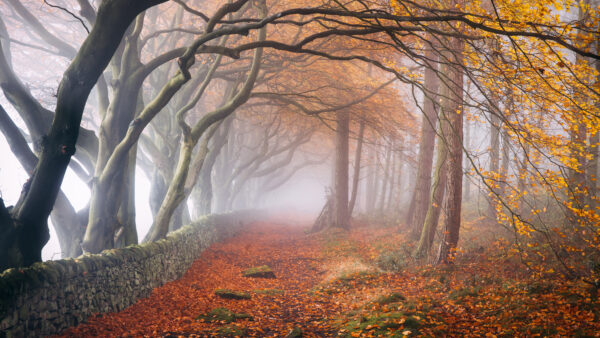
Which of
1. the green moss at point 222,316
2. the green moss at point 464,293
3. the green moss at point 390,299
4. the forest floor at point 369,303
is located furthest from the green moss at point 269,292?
the green moss at point 464,293

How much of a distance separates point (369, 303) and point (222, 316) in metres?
2.74

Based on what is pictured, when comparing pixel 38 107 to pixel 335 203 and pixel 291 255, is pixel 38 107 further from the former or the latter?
pixel 335 203

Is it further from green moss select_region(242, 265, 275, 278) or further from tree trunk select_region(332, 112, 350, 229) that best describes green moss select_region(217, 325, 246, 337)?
tree trunk select_region(332, 112, 350, 229)

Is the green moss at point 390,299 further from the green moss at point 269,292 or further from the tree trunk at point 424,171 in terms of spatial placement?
the tree trunk at point 424,171

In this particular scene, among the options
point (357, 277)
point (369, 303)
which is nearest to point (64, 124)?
point (369, 303)

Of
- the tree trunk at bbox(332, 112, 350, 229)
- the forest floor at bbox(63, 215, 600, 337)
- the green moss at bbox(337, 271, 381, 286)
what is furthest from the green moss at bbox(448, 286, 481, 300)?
the tree trunk at bbox(332, 112, 350, 229)

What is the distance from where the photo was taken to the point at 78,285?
602cm

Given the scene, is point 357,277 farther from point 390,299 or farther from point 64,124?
point 64,124

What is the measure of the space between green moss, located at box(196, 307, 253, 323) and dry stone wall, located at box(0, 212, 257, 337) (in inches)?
65.8

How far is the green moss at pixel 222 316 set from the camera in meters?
6.79

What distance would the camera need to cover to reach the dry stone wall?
187 inches

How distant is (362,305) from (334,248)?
767 cm

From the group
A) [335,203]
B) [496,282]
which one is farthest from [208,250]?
[496,282]

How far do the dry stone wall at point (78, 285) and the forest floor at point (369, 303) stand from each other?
25 cm
